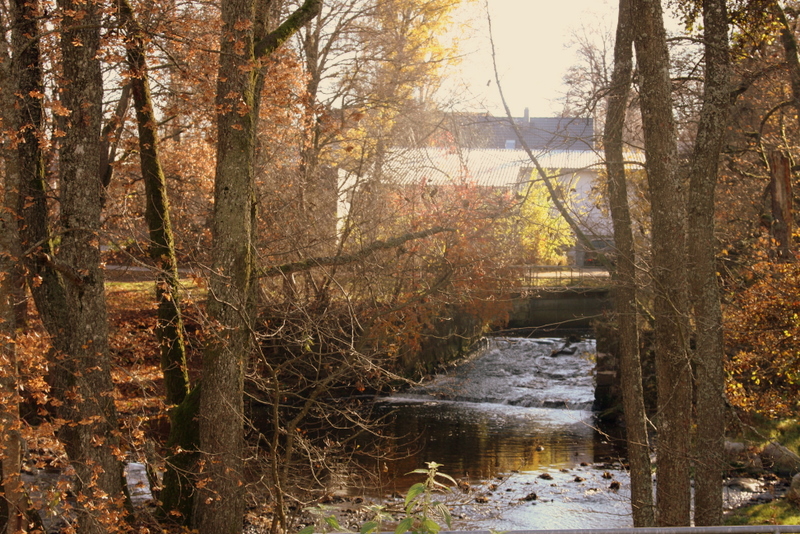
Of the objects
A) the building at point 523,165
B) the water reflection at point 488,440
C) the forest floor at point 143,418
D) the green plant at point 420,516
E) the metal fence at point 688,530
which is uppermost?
the building at point 523,165

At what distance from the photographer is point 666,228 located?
26.7 feet

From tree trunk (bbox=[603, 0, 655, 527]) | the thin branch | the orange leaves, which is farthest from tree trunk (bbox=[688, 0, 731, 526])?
the thin branch

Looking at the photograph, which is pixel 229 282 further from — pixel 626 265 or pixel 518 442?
pixel 518 442

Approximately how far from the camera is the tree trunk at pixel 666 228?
807 cm

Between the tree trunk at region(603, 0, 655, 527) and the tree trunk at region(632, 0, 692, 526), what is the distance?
58cm

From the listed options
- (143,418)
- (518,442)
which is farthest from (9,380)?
(518,442)

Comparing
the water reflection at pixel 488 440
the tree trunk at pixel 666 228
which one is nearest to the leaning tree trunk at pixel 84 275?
the water reflection at pixel 488 440

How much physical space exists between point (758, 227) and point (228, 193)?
35.3 ft

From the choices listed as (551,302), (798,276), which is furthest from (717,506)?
(551,302)

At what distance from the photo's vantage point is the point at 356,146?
19203 millimetres

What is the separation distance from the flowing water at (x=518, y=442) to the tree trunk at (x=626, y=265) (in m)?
0.69

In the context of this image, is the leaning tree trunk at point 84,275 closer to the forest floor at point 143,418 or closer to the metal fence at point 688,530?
the forest floor at point 143,418

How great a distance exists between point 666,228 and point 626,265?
956 mm

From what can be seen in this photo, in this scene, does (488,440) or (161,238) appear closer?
(161,238)
